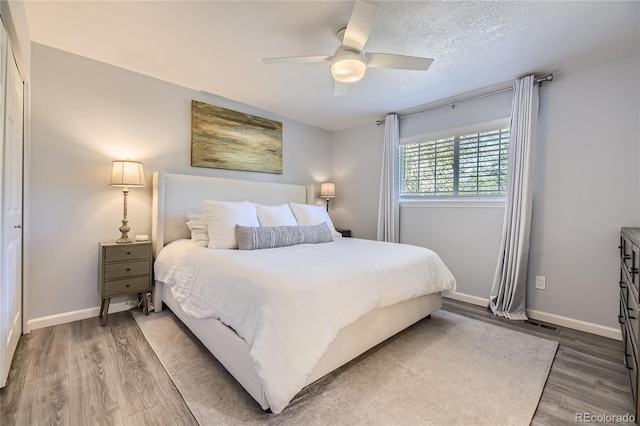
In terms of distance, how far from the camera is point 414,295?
7.15 feet

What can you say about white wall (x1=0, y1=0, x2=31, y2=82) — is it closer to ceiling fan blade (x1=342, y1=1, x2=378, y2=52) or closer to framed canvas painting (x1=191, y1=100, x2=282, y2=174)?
framed canvas painting (x1=191, y1=100, x2=282, y2=174)

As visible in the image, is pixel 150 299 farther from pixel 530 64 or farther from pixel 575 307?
pixel 530 64

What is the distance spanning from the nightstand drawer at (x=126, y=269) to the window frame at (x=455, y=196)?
321 cm

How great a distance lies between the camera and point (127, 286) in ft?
8.40

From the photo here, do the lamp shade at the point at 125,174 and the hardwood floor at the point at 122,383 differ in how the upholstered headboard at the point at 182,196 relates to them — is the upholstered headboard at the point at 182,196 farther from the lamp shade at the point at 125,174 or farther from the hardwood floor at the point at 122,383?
the hardwood floor at the point at 122,383

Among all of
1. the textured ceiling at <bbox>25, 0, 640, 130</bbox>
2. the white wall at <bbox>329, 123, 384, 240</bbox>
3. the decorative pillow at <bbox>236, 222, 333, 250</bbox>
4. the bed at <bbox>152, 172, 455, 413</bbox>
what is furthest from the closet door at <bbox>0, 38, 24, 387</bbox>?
the white wall at <bbox>329, 123, 384, 240</bbox>

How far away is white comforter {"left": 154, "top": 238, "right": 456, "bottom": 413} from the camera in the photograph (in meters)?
1.34

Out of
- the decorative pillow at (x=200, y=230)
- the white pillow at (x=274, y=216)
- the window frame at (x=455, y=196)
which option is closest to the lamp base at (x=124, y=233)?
the decorative pillow at (x=200, y=230)

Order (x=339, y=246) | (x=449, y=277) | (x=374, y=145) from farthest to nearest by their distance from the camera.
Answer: (x=374, y=145), (x=339, y=246), (x=449, y=277)

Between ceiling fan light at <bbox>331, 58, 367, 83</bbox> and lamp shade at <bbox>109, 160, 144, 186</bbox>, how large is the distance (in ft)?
6.78

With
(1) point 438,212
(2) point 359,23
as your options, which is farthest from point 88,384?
(1) point 438,212

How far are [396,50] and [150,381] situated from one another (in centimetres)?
304

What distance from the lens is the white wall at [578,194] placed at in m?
2.35

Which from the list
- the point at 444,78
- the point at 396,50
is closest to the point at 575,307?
the point at 444,78
